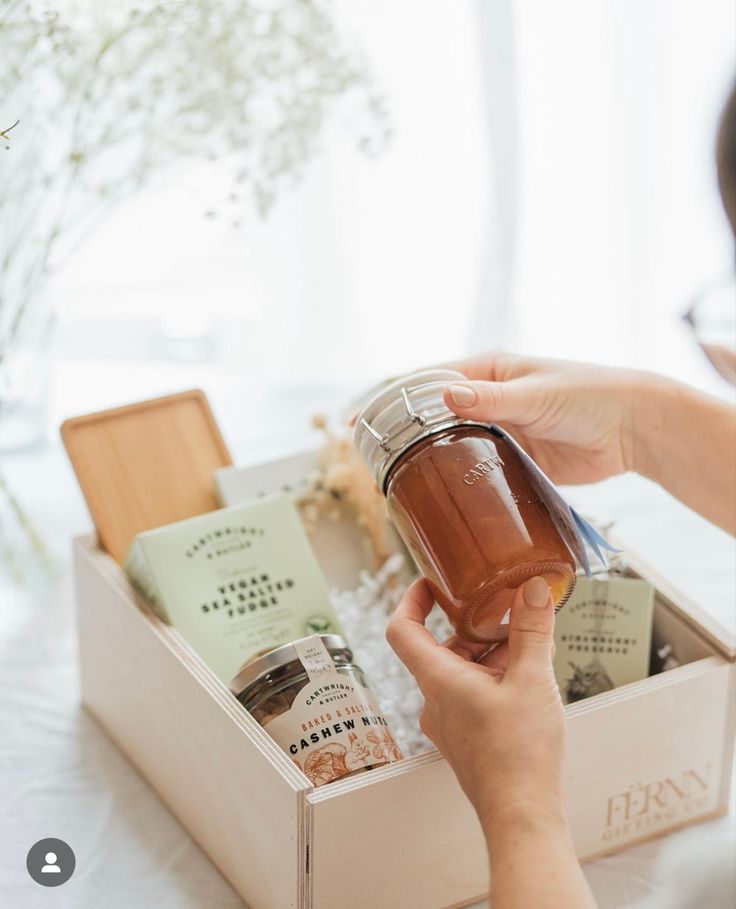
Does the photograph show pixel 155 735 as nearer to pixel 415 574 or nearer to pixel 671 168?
pixel 415 574

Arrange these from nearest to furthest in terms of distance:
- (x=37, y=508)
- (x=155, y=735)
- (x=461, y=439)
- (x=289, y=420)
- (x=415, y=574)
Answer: (x=461, y=439), (x=155, y=735), (x=415, y=574), (x=37, y=508), (x=289, y=420)

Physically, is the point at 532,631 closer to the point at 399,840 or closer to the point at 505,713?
the point at 505,713

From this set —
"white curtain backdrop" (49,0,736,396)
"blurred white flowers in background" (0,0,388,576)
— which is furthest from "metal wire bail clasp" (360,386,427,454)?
"white curtain backdrop" (49,0,736,396)

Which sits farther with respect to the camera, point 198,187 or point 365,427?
point 198,187

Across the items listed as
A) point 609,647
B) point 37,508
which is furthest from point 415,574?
point 37,508

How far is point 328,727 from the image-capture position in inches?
30.5

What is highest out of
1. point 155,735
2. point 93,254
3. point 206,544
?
point 93,254

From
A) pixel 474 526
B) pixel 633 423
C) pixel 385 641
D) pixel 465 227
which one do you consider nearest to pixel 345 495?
pixel 385 641

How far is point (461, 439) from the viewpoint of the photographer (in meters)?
0.78

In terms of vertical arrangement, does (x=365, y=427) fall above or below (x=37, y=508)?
above

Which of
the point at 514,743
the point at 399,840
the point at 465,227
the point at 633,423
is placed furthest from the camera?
the point at 465,227

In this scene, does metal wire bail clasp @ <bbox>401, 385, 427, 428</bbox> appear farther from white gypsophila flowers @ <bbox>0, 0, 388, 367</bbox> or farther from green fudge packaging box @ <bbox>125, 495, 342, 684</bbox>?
white gypsophila flowers @ <bbox>0, 0, 388, 367</bbox>

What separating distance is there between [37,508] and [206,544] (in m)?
0.46

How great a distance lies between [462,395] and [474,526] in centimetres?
11
